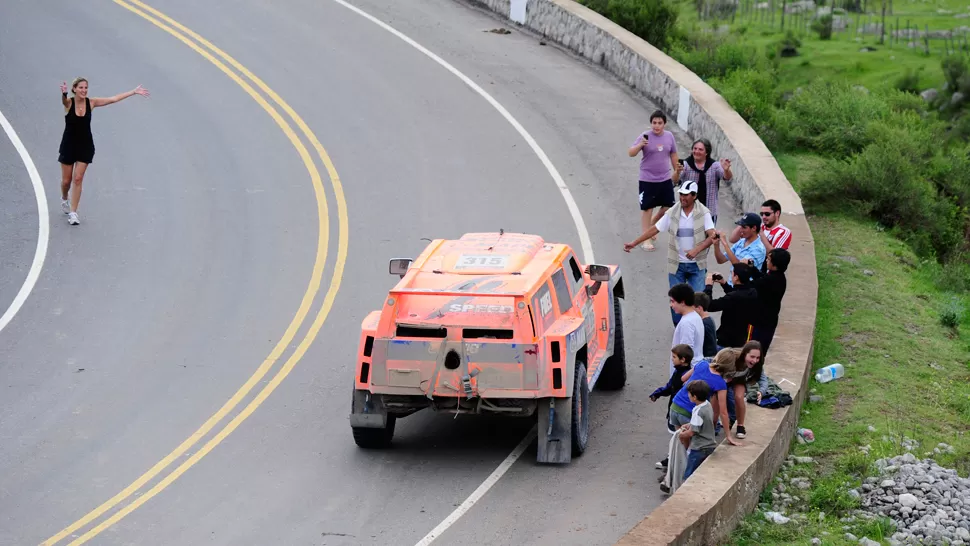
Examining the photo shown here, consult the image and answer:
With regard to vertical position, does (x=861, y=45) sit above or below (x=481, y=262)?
below

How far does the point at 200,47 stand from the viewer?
27.4 meters

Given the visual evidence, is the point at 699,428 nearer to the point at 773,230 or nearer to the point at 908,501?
the point at 908,501

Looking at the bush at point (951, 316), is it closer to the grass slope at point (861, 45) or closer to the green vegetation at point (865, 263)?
the green vegetation at point (865, 263)

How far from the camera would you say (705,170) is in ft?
55.7

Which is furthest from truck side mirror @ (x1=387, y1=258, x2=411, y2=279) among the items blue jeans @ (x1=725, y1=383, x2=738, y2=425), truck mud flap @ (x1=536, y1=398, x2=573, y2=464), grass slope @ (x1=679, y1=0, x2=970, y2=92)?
grass slope @ (x1=679, y1=0, x2=970, y2=92)

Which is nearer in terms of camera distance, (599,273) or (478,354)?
(478,354)

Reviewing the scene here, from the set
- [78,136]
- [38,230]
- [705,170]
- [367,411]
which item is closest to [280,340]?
[367,411]

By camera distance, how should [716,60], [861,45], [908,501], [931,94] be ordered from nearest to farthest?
[908,501] < [716,60] < [931,94] < [861,45]

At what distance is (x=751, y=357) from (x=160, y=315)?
26.6 ft

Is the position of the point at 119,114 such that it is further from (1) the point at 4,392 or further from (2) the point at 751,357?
(2) the point at 751,357

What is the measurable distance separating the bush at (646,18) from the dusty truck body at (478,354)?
17997 millimetres

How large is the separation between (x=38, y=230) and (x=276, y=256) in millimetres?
3696

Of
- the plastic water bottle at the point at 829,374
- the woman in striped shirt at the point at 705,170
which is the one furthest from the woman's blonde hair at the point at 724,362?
the woman in striped shirt at the point at 705,170

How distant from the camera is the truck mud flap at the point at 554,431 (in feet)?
40.9
